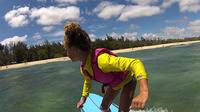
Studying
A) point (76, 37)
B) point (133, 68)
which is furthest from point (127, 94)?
point (76, 37)

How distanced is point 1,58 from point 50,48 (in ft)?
37.3

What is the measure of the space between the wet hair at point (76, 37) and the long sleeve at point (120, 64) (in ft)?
0.77

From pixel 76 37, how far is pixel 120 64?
0.58 metres

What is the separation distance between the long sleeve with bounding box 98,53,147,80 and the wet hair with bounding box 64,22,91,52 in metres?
0.24

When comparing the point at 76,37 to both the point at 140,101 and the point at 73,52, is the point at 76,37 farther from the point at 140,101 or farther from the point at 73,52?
the point at 140,101

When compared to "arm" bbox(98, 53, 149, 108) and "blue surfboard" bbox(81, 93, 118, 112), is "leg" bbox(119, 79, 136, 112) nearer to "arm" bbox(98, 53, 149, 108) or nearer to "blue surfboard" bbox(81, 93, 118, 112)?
"arm" bbox(98, 53, 149, 108)

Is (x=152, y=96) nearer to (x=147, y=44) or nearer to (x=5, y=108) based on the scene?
(x=5, y=108)

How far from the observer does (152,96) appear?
485 inches

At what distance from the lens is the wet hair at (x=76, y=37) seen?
363 centimetres

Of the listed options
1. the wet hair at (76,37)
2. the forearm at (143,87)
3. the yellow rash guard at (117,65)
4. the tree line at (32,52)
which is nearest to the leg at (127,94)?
the yellow rash guard at (117,65)

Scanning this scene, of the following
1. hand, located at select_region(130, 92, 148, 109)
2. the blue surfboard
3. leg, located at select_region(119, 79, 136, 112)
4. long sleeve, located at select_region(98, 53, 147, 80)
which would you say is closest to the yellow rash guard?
long sleeve, located at select_region(98, 53, 147, 80)

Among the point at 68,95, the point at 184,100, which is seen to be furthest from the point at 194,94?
the point at 68,95

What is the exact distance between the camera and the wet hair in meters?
3.63

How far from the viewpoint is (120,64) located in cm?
344
